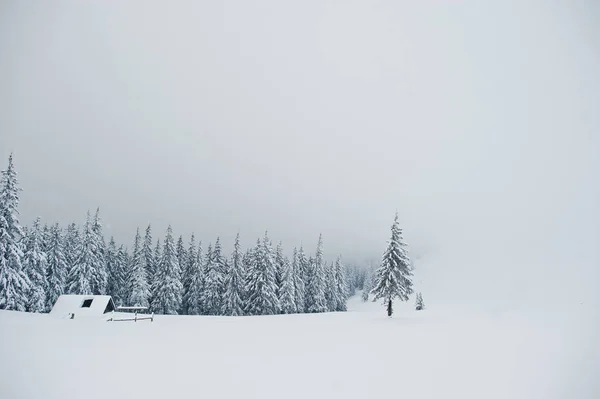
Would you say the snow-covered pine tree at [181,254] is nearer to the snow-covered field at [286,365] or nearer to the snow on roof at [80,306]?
the snow on roof at [80,306]

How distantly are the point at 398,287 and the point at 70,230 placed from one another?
195 ft

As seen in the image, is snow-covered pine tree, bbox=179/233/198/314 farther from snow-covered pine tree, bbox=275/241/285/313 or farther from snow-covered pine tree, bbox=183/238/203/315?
snow-covered pine tree, bbox=275/241/285/313

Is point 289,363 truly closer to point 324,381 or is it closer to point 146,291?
point 324,381

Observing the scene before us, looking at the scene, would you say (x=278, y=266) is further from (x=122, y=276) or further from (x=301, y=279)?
(x=122, y=276)

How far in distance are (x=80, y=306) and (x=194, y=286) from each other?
881 inches

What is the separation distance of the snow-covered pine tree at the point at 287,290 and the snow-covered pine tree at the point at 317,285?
6.10 meters

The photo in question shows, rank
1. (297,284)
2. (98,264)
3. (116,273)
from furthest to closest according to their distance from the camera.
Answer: (297,284), (116,273), (98,264)

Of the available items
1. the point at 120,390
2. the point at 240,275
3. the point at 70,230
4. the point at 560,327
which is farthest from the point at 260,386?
the point at 70,230

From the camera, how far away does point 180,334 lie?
1848 centimetres

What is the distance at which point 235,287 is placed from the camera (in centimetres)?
4894

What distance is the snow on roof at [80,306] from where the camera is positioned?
2909cm

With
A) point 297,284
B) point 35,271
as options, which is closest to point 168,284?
point 35,271

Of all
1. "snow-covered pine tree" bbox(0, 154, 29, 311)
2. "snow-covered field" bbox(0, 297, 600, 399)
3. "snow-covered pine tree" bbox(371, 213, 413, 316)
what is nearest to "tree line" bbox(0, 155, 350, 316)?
"snow-covered pine tree" bbox(0, 154, 29, 311)

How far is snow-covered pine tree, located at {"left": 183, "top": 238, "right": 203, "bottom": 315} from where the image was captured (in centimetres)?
5088
